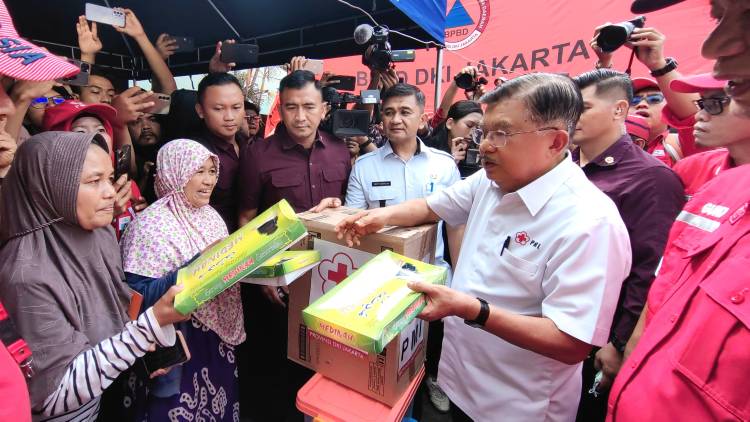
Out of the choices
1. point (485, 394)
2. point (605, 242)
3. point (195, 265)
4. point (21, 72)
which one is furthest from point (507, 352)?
point (21, 72)

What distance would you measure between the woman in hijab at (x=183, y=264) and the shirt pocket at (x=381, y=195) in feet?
3.20

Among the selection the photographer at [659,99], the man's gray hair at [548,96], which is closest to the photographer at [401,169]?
the photographer at [659,99]

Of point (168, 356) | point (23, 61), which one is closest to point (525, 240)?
point (168, 356)

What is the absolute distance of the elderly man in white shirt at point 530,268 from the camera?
0.97 metres

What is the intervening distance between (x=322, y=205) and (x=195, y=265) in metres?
0.58

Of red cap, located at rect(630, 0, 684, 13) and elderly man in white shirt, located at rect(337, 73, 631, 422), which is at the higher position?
red cap, located at rect(630, 0, 684, 13)

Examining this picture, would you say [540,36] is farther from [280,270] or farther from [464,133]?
[280,270]

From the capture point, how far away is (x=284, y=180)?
7.17ft

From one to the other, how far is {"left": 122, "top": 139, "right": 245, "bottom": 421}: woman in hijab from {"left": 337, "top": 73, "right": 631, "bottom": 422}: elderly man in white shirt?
0.73 metres

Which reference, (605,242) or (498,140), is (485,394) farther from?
(498,140)

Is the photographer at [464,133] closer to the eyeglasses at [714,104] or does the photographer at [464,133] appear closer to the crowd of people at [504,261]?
the crowd of people at [504,261]

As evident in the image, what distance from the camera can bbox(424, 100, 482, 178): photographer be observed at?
9.23 ft

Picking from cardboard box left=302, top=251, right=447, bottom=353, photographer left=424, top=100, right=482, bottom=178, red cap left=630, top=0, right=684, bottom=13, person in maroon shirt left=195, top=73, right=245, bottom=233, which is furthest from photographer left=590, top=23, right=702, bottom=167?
person in maroon shirt left=195, top=73, right=245, bottom=233

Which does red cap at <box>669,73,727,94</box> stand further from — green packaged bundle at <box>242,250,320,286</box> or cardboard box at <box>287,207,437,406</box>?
green packaged bundle at <box>242,250,320,286</box>
